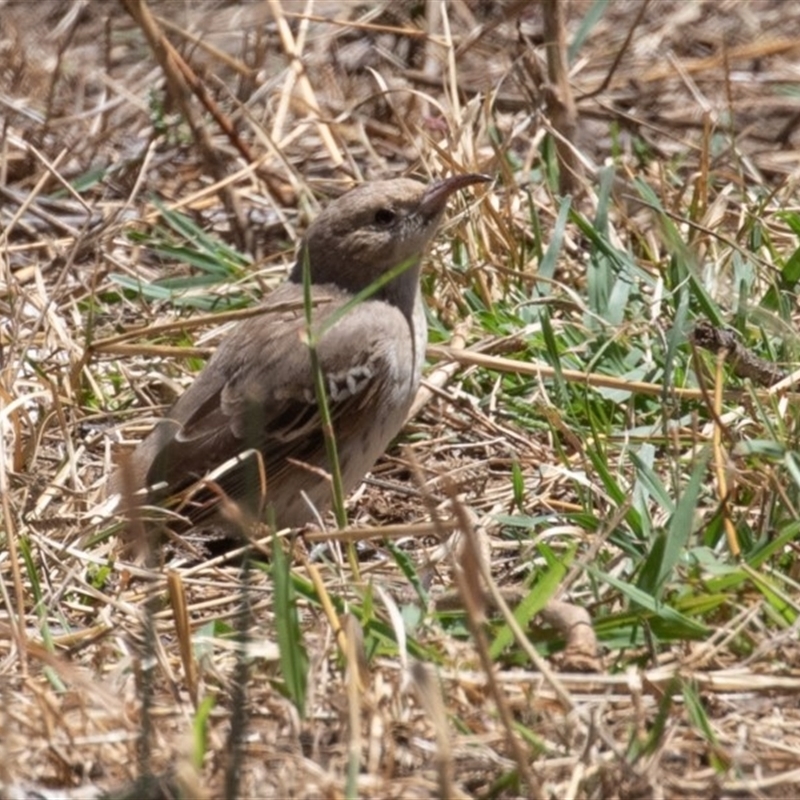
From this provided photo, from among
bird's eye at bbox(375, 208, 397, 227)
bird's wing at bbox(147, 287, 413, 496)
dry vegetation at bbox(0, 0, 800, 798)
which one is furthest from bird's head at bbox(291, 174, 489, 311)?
dry vegetation at bbox(0, 0, 800, 798)

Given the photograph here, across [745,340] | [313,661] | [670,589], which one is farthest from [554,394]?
[313,661]

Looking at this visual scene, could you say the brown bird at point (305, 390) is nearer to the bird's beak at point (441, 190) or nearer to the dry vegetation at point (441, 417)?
the bird's beak at point (441, 190)

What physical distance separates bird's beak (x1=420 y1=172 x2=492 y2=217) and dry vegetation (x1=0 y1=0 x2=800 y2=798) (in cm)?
49

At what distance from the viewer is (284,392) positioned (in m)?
6.00

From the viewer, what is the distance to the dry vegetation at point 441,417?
398cm

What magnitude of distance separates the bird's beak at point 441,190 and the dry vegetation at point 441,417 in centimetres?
49

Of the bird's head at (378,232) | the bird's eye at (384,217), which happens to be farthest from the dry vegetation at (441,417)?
the bird's eye at (384,217)

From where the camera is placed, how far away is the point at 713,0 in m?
9.37

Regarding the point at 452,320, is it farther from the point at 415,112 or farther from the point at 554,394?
the point at 415,112

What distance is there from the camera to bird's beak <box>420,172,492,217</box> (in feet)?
20.2

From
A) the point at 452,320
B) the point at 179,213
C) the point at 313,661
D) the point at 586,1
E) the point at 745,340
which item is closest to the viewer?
the point at 313,661

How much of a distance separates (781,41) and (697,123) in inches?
35.6

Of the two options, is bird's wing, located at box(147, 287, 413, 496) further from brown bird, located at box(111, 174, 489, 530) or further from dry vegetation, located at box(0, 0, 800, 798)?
dry vegetation, located at box(0, 0, 800, 798)

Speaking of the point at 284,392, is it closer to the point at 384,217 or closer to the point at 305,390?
the point at 305,390
